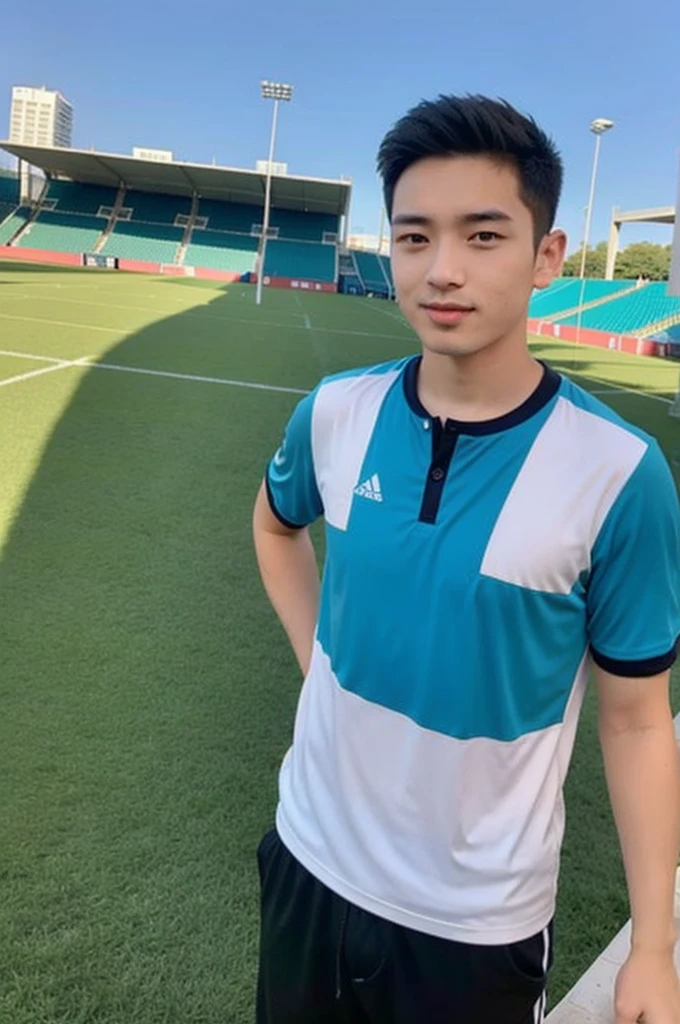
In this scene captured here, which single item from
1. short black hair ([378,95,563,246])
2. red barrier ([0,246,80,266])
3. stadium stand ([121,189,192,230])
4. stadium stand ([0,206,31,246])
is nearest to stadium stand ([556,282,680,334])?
red barrier ([0,246,80,266])

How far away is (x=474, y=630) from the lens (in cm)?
113

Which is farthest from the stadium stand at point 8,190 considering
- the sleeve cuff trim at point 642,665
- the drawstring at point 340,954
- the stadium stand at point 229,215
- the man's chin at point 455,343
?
the sleeve cuff trim at point 642,665

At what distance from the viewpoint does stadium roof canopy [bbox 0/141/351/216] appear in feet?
157

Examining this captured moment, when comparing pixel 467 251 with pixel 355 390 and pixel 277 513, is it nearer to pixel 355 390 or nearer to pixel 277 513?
pixel 355 390

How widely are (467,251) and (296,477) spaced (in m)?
0.49

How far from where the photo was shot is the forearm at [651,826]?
112 centimetres

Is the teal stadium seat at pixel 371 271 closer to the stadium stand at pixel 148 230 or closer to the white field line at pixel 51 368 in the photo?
the stadium stand at pixel 148 230

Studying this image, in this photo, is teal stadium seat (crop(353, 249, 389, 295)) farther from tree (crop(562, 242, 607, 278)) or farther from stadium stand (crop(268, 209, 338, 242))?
tree (crop(562, 242, 607, 278))

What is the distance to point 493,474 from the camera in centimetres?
115

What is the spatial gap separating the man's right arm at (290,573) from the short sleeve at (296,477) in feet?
0.14

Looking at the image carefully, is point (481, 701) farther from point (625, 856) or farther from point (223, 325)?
point (223, 325)

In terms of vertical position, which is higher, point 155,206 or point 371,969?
point 155,206

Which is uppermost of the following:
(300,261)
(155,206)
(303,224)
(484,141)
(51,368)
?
(155,206)

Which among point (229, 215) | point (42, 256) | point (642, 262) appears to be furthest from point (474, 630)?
point (642, 262)
